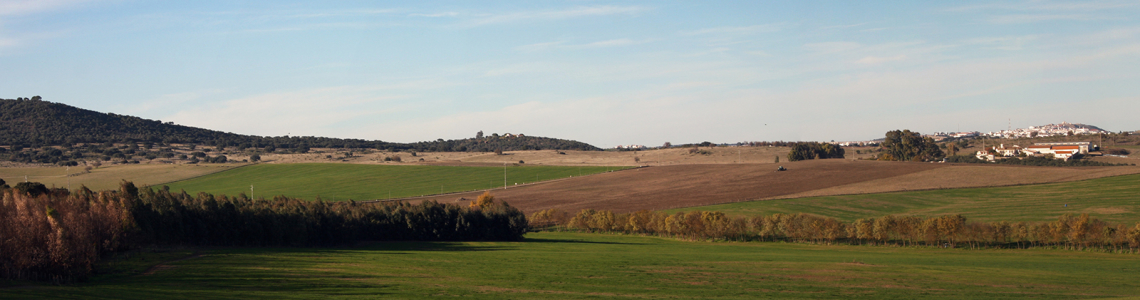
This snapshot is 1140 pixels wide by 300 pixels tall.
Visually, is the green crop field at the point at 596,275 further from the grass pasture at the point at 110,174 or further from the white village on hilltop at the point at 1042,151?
the white village on hilltop at the point at 1042,151

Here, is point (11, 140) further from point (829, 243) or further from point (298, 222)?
point (829, 243)

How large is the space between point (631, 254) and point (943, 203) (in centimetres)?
5671

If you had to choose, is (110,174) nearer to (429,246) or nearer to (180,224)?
(429,246)

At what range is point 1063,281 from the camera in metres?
39.5

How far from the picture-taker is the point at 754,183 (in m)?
114

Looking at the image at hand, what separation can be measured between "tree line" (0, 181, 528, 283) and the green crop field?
5.68 ft

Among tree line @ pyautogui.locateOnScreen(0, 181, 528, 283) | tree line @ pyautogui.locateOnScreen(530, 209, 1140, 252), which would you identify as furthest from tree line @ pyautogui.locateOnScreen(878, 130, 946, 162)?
tree line @ pyautogui.locateOnScreen(0, 181, 528, 283)

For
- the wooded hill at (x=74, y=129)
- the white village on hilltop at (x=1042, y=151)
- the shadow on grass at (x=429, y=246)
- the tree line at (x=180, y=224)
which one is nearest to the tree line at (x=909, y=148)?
the white village on hilltop at (x=1042, y=151)

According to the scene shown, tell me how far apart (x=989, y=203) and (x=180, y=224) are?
3395 inches

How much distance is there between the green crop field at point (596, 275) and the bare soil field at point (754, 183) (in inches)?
1769

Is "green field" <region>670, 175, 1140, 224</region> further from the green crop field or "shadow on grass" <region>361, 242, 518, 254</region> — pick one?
"shadow on grass" <region>361, 242, 518, 254</region>

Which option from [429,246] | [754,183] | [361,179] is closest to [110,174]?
[361,179]

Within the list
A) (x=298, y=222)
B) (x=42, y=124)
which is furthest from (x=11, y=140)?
(x=298, y=222)

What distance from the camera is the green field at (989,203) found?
8006cm
